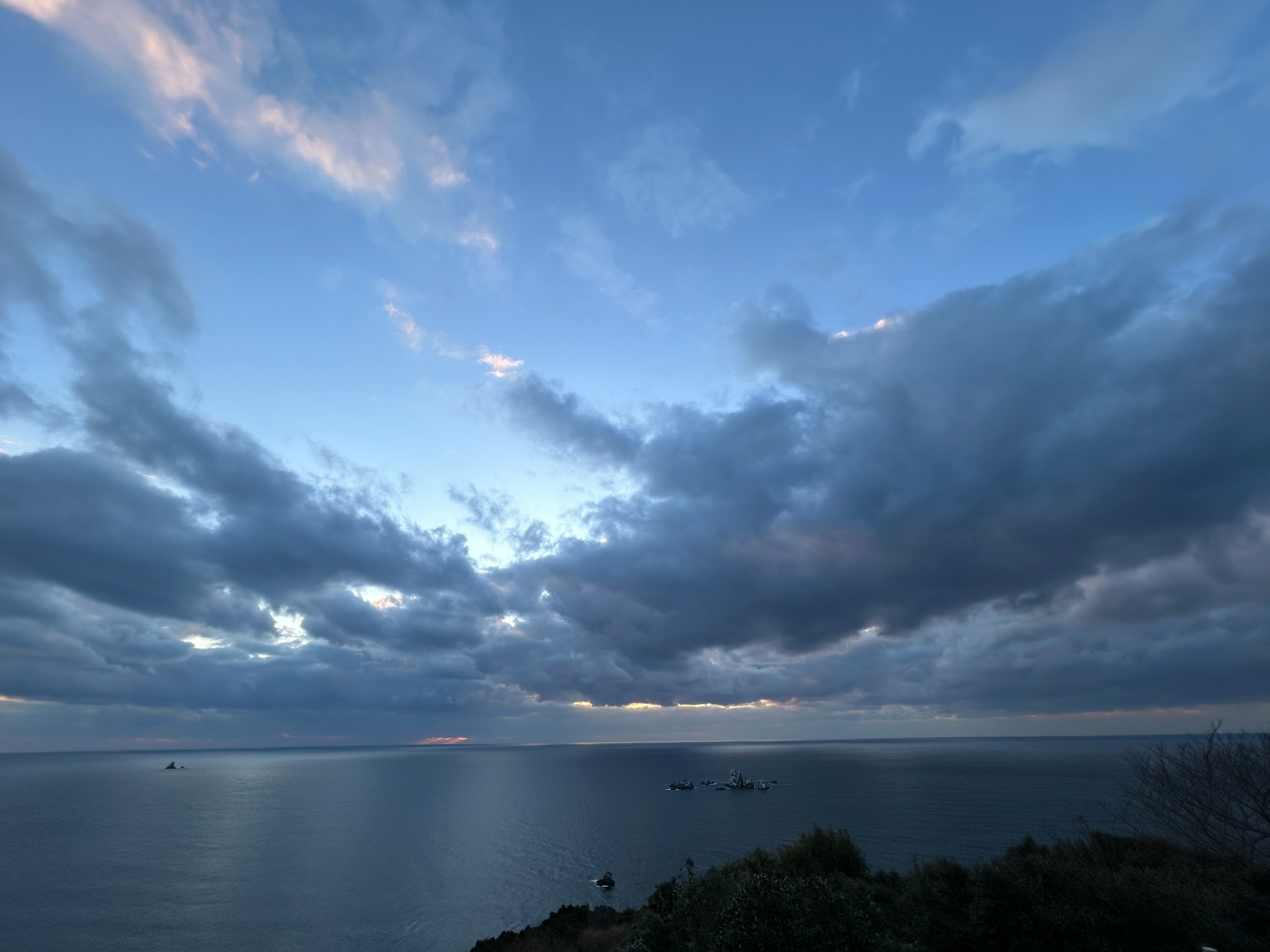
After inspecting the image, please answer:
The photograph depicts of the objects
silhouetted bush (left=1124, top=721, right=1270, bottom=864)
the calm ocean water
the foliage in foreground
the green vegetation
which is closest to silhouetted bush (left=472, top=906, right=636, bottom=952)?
the green vegetation

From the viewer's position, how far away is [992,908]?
85.6 feet

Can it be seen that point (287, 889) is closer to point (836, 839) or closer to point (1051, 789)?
point (836, 839)

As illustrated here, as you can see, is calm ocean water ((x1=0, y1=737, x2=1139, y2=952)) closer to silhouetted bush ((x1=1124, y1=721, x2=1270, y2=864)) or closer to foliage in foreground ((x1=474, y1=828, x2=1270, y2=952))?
silhouetted bush ((x1=1124, y1=721, x2=1270, y2=864))

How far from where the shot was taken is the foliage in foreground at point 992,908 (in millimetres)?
18750

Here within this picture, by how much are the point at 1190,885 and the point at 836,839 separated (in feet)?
73.7

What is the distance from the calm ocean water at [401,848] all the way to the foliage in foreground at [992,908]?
22.3 m

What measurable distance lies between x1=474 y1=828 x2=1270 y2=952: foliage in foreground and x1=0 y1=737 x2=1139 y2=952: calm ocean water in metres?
22.3

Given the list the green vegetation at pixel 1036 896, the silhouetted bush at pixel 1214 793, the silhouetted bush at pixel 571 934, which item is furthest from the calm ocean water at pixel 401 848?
the green vegetation at pixel 1036 896

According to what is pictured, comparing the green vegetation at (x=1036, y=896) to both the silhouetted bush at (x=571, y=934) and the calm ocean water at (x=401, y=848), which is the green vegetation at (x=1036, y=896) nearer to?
the silhouetted bush at (x=571, y=934)

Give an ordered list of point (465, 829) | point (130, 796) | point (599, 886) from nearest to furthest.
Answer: point (599, 886), point (465, 829), point (130, 796)

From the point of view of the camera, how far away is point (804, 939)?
58.0ft

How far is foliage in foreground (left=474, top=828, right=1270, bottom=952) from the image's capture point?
1875 centimetres

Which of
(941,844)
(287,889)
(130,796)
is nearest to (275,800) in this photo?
(130,796)

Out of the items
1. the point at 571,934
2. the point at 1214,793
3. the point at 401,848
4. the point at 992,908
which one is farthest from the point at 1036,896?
the point at 401,848
